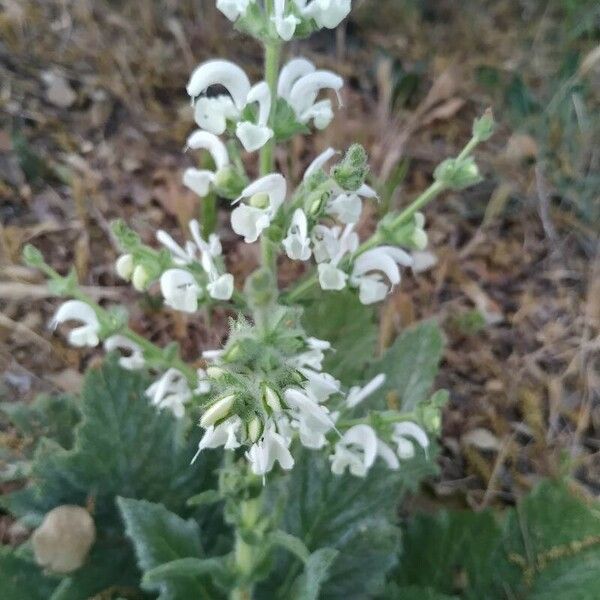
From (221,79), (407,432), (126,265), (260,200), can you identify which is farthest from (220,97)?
(407,432)

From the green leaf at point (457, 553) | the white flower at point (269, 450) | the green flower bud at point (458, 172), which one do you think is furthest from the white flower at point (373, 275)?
the green leaf at point (457, 553)

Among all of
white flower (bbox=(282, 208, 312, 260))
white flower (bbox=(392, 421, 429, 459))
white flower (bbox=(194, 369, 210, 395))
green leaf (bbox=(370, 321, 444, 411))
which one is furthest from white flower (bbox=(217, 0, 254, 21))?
green leaf (bbox=(370, 321, 444, 411))

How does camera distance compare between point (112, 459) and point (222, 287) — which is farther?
point (112, 459)

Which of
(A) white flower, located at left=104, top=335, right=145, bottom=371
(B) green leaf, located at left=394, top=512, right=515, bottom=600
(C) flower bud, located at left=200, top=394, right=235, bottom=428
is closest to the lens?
(C) flower bud, located at left=200, top=394, right=235, bottom=428

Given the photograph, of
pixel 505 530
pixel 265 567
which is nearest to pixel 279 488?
pixel 265 567

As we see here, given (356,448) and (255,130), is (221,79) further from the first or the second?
(356,448)

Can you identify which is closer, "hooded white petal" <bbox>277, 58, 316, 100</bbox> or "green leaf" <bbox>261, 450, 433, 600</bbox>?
"hooded white petal" <bbox>277, 58, 316, 100</bbox>

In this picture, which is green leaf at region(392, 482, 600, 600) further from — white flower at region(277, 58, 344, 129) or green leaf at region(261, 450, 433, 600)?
white flower at region(277, 58, 344, 129)
